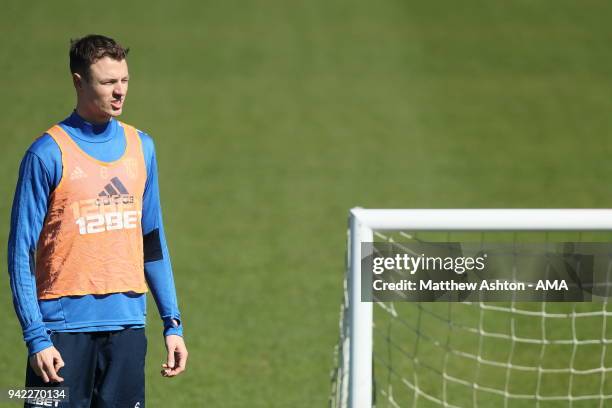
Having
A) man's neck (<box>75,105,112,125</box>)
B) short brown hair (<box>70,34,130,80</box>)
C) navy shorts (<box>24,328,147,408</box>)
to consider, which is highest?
short brown hair (<box>70,34,130,80</box>)


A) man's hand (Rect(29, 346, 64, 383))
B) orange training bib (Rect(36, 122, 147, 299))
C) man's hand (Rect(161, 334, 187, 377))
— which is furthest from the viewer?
man's hand (Rect(161, 334, 187, 377))

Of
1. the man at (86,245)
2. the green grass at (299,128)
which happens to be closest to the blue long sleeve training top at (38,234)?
the man at (86,245)

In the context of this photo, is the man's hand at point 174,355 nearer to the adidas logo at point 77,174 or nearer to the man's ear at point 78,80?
the adidas logo at point 77,174

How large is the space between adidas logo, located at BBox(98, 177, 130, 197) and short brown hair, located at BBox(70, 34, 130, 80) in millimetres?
331

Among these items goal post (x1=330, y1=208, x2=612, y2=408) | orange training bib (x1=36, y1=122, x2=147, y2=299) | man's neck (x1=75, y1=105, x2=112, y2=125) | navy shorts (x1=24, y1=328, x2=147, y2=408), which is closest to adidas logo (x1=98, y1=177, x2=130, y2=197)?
orange training bib (x1=36, y1=122, x2=147, y2=299)

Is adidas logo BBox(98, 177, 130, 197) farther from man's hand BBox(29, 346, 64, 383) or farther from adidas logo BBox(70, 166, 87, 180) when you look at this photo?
man's hand BBox(29, 346, 64, 383)

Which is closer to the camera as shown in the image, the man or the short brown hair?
the man

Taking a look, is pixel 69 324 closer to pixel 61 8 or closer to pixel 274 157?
pixel 274 157

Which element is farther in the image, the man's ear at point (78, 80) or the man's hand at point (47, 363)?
the man's ear at point (78, 80)

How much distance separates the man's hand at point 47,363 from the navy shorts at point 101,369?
0.19 ft

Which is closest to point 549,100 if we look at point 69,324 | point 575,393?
point 575,393

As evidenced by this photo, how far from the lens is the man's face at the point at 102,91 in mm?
2881

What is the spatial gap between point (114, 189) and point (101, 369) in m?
0.57

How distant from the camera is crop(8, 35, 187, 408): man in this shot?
279 cm
